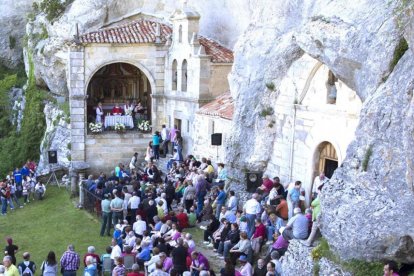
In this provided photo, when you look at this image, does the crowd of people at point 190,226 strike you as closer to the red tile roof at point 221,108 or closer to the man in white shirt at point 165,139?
the red tile roof at point 221,108

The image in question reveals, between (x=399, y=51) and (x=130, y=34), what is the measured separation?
18.2 m

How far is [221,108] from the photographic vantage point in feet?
78.8

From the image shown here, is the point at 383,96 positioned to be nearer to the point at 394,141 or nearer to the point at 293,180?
the point at 394,141

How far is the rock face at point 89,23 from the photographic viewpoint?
2842cm

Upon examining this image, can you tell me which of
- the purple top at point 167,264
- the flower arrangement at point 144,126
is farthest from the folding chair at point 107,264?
the flower arrangement at point 144,126

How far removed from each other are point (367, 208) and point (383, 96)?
222 cm

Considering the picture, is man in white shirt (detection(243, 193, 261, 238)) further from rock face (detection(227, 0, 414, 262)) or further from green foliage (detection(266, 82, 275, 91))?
green foliage (detection(266, 82, 275, 91))

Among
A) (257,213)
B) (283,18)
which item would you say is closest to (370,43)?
(257,213)

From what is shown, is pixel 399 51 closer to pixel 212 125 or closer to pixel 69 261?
pixel 69 261

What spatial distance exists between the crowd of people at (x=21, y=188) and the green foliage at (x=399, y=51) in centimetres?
1688

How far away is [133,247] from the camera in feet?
51.2

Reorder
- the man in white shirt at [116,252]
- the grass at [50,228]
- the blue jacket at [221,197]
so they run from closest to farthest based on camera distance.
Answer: the man in white shirt at [116,252] < the blue jacket at [221,197] < the grass at [50,228]

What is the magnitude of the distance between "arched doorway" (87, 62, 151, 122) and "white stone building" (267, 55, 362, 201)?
45.6ft

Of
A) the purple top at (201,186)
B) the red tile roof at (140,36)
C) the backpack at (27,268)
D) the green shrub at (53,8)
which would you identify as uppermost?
the green shrub at (53,8)
